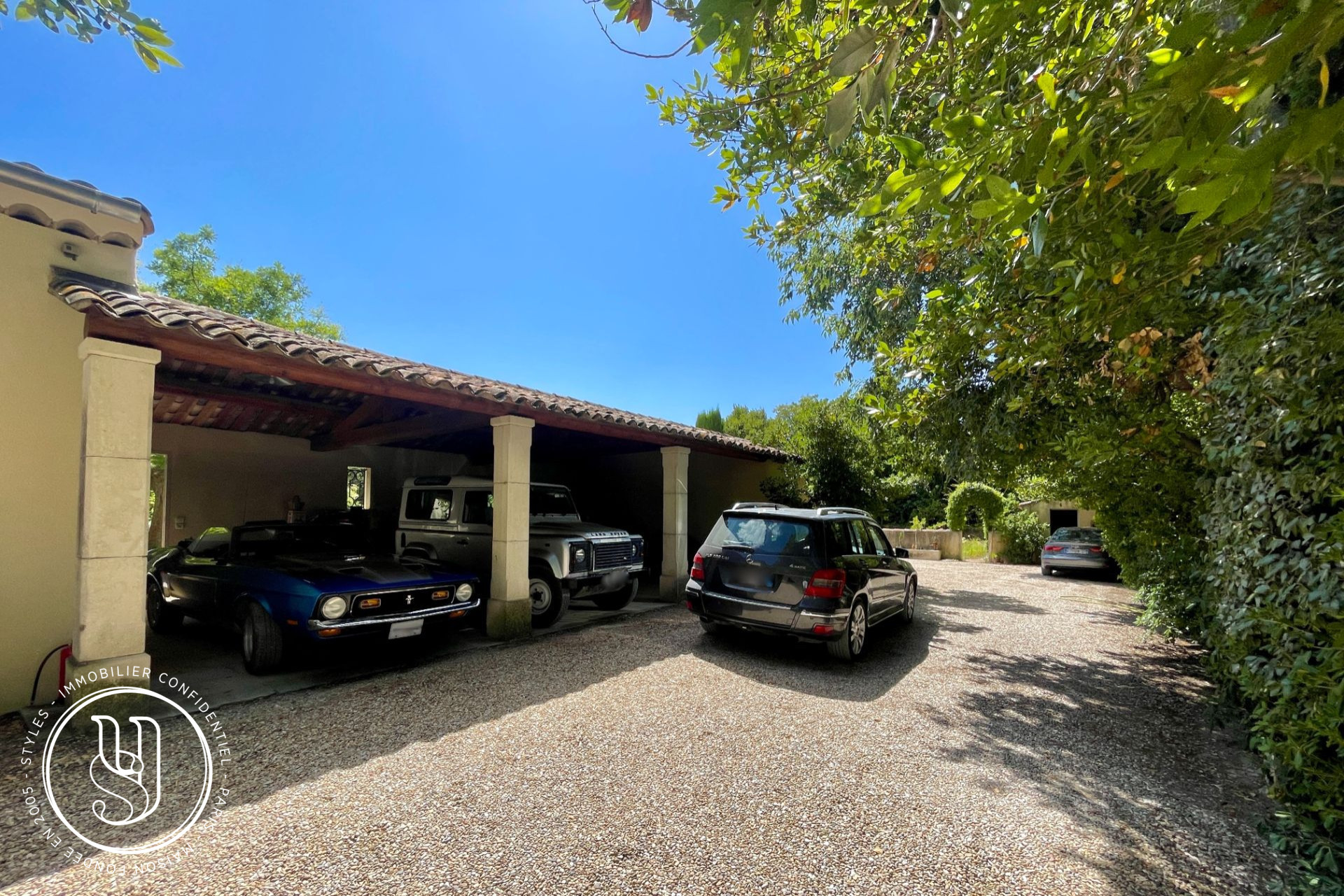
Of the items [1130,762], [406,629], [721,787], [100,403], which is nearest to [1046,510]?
[1130,762]

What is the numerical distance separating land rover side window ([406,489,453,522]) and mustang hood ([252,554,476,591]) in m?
1.84

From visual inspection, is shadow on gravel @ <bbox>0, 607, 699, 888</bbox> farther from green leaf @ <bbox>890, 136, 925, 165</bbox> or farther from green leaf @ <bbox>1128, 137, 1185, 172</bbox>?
green leaf @ <bbox>1128, 137, 1185, 172</bbox>

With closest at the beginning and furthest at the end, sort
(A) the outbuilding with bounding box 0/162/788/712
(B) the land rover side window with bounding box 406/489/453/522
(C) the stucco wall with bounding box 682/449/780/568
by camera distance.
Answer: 1. (A) the outbuilding with bounding box 0/162/788/712
2. (B) the land rover side window with bounding box 406/489/453/522
3. (C) the stucco wall with bounding box 682/449/780/568

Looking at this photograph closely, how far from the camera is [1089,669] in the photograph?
582 cm

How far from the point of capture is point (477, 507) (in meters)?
7.79

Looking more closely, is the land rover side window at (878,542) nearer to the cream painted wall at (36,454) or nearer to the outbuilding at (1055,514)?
the cream painted wall at (36,454)

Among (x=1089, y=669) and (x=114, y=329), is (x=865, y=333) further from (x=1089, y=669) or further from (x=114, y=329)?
(x=114, y=329)

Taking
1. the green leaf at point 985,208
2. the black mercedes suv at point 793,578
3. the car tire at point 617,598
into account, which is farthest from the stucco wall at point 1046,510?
the green leaf at point 985,208

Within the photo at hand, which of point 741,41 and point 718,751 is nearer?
point 741,41

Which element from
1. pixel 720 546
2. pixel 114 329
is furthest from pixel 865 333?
pixel 114 329

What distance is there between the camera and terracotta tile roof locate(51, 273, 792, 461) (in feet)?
12.5

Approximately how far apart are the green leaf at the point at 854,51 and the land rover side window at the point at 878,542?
5.98m

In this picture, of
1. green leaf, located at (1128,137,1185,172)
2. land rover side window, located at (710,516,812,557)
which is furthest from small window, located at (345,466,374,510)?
green leaf, located at (1128,137,1185,172)

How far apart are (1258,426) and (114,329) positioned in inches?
281
